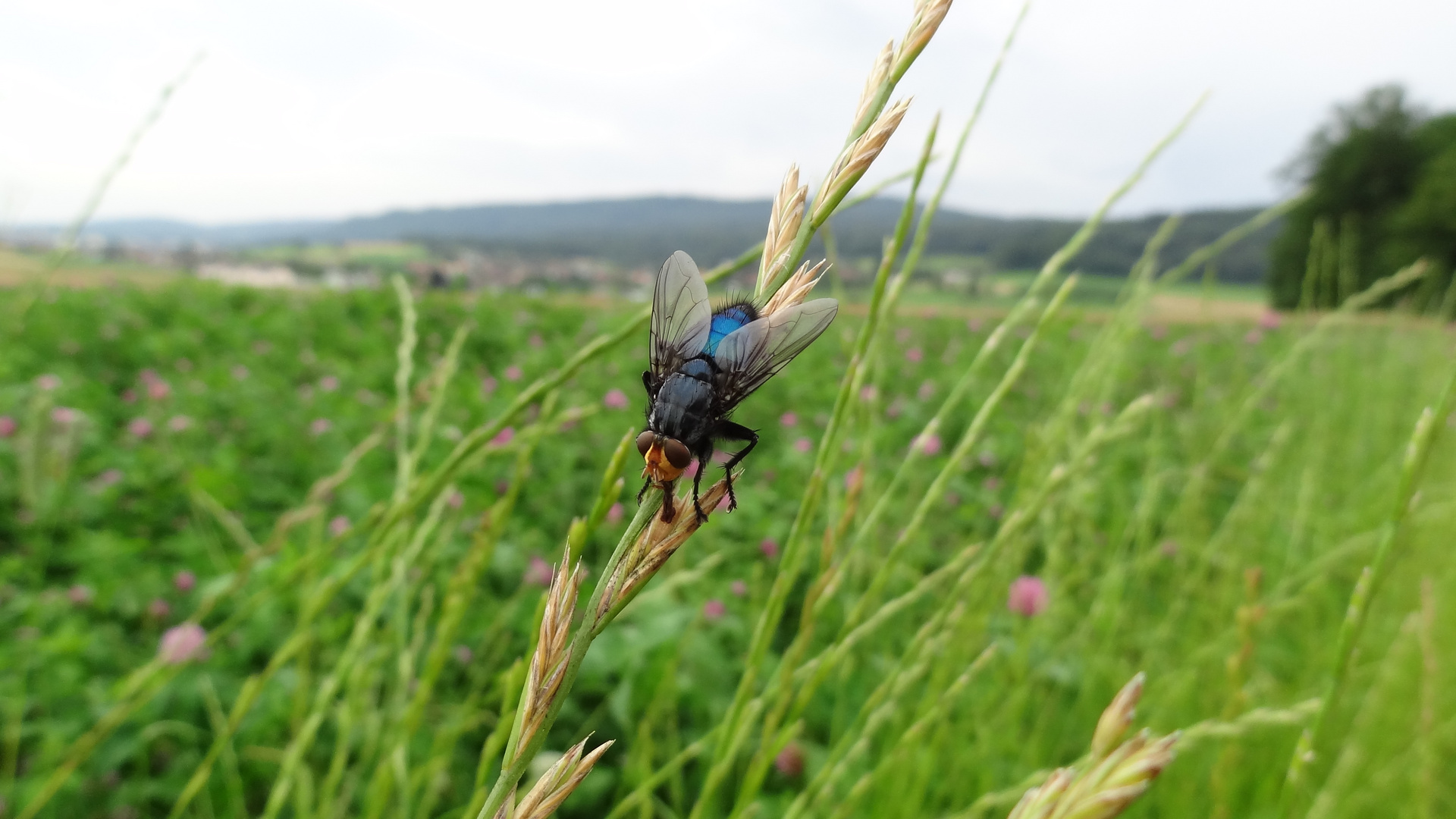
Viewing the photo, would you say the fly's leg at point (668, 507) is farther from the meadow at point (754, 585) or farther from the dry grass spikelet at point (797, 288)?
the dry grass spikelet at point (797, 288)

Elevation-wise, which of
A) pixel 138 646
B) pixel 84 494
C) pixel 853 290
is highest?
pixel 853 290

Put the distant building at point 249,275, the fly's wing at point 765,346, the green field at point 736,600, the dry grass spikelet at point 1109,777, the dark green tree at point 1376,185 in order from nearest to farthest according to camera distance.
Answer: the dry grass spikelet at point 1109,777 → the fly's wing at point 765,346 → the green field at point 736,600 → the distant building at point 249,275 → the dark green tree at point 1376,185

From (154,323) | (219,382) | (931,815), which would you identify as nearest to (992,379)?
(931,815)

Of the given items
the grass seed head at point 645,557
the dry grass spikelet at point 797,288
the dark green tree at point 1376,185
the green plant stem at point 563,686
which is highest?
the dark green tree at point 1376,185

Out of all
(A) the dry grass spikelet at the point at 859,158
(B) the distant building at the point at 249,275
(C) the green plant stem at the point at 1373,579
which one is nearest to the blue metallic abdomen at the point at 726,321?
(A) the dry grass spikelet at the point at 859,158

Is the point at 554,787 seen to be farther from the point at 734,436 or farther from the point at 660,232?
the point at 660,232

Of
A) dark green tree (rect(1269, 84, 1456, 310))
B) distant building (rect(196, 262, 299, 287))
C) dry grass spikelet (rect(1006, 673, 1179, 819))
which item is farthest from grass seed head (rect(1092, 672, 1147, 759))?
dark green tree (rect(1269, 84, 1456, 310))

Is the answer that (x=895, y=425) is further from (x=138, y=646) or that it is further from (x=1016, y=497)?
(x=138, y=646)

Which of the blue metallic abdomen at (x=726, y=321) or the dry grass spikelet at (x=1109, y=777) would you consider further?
the blue metallic abdomen at (x=726, y=321)

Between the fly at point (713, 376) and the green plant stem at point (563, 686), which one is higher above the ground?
the fly at point (713, 376)
